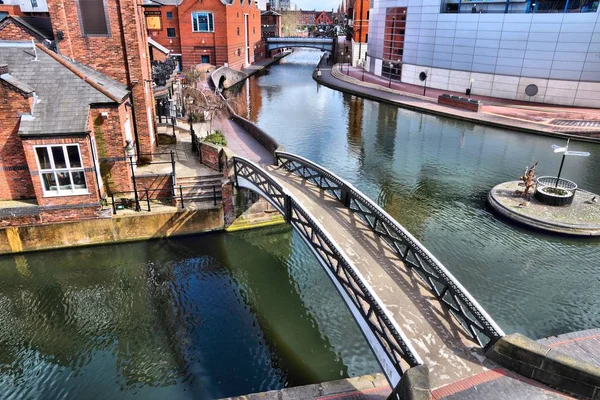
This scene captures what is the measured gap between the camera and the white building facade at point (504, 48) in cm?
3681

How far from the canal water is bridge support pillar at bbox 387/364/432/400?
14.1 feet

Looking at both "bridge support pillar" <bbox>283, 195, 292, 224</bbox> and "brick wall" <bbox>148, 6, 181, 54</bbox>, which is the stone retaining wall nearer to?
"bridge support pillar" <bbox>283, 195, 292, 224</bbox>

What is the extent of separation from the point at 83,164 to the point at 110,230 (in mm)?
2785

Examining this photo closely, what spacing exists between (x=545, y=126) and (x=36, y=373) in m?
35.5

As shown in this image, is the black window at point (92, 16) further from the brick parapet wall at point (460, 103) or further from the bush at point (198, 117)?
the brick parapet wall at point (460, 103)

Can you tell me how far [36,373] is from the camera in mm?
11336

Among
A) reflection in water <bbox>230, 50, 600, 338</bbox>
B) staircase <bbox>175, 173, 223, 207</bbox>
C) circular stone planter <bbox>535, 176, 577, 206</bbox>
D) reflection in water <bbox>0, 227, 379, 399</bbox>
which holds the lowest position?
reflection in water <bbox>0, 227, 379, 399</bbox>

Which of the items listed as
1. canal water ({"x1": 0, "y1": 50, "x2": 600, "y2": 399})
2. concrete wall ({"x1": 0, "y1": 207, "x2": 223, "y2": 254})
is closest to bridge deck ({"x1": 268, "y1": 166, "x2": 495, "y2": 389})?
canal water ({"x1": 0, "y1": 50, "x2": 600, "y2": 399})

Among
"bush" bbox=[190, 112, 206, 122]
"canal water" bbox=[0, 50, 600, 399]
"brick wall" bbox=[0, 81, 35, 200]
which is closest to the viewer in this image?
"canal water" bbox=[0, 50, 600, 399]

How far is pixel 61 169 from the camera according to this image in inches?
594

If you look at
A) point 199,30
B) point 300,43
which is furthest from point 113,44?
point 300,43

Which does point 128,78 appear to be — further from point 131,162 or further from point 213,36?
point 213,36

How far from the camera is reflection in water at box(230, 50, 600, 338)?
46.1 ft

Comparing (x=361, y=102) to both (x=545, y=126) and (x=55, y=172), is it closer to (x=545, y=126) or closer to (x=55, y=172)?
(x=545, y=126)
